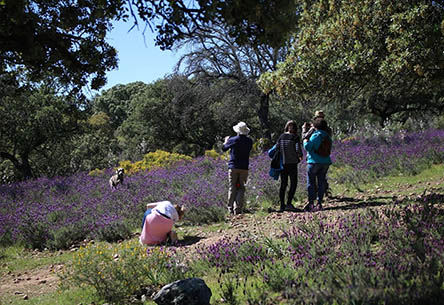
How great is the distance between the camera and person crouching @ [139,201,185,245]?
7.00 meters

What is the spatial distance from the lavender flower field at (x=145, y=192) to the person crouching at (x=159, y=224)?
155cm

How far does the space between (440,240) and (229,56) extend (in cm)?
1765

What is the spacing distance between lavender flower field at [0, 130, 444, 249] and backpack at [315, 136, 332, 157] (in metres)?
2.04

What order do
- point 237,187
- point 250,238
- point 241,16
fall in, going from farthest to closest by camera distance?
point 237,187 → point 250,238 → point 241,16

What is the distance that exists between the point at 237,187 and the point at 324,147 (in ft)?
6.91

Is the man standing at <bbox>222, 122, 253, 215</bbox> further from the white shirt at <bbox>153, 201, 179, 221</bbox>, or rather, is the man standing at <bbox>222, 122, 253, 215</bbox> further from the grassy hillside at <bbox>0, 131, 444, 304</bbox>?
the white shirt at <bbox>153, 201, 179, 221</bbox>

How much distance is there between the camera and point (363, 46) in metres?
8.07

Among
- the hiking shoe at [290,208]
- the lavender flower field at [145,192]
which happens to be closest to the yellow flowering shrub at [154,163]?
the lavender flower field at [145,192]

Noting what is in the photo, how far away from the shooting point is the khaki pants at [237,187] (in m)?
8.55

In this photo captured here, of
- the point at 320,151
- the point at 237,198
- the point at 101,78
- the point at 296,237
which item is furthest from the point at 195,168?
the point at 296,237

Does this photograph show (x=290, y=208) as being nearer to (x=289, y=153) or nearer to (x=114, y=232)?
(x=289, y=153)

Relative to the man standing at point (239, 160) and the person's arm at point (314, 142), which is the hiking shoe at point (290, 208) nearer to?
the man standing at point (239, 160)

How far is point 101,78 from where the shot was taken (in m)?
5.89

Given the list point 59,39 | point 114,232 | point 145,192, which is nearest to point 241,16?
point 59,39
